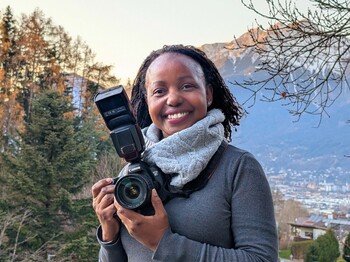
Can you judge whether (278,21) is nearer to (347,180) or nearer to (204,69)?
(204,69)

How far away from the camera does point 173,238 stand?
28.0 inches

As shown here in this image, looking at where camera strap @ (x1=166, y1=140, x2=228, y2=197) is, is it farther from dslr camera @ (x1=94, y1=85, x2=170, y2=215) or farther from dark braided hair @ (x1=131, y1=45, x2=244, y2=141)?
dark braided hair @ (x1=131, y1=45, x2=244, y2=141)

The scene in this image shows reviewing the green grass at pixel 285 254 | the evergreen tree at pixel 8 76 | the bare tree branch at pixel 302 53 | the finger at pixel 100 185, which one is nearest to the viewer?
the finger at pixel 100 185

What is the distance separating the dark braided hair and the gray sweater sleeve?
0.20m

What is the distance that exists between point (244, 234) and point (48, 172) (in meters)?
8.73

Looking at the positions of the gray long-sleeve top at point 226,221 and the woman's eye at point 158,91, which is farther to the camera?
the woman's eye at point 158,91

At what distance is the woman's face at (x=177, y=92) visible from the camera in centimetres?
82

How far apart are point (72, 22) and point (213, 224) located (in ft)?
45.3

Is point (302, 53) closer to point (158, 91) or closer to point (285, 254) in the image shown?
point (158, 91)

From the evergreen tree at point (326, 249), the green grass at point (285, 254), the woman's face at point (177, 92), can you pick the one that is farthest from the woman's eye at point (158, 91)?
the green grass at point (285, 254)

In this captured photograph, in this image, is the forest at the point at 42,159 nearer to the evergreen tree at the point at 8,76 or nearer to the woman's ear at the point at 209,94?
the evergreen tree at the point at 8,76

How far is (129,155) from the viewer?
0.78m

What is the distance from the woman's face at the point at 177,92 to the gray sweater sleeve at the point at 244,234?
0.47ft

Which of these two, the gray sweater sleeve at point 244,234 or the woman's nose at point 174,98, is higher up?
the woman's nose at point 174,98
